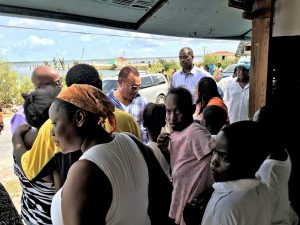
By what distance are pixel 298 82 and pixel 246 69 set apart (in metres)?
1.19

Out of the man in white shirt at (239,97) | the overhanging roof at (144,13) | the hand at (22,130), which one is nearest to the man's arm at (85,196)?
the hand at (22,130)

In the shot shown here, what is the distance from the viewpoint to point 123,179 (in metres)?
1.17

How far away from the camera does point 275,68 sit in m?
3.51

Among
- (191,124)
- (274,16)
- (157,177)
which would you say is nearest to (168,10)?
(274,16)

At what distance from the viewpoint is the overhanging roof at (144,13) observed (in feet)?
8.56

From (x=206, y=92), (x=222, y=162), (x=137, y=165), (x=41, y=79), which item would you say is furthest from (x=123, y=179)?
(x=206, y=92)

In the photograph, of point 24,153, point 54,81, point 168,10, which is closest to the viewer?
point 24,153

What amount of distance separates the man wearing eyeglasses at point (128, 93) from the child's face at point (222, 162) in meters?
1.59

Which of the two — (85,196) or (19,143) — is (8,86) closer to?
(19,143)

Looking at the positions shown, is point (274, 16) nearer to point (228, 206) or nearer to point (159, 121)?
point (159, 121)

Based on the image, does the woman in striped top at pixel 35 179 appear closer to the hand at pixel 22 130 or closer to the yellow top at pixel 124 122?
the hand at pixel 22 130

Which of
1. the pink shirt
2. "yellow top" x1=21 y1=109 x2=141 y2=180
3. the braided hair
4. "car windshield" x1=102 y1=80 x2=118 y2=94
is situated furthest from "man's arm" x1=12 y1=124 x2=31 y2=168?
"car windshield" x1=102 y1=80 x2=118 y2=94

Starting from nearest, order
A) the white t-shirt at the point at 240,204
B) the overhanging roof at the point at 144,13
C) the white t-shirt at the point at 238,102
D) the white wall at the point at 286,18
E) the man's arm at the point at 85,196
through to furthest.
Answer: the man's arm at the point at 85,196 → the white t-shirt at the point at 240,204 → the overhanging roof at the point at 144,13 → the white wall at the point at 286,18 → the white t-shirt at the point at 238,102

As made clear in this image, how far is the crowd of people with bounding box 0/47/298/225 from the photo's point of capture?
111 centimetres
